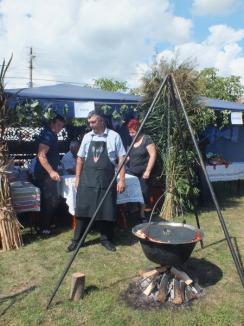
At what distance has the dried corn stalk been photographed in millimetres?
4770

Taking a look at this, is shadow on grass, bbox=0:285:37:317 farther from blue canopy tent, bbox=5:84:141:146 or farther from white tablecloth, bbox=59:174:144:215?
blue canopy tent, bbox=5:84:141:146

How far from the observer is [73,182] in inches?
215

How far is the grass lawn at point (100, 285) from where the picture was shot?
3322mm

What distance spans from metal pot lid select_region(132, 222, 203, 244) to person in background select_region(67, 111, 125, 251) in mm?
986

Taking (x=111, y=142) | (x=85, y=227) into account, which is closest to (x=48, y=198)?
(x=85, y=227)

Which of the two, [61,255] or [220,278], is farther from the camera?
[61,255]

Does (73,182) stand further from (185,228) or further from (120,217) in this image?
(185,228)

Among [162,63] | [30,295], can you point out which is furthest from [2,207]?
[162,63]

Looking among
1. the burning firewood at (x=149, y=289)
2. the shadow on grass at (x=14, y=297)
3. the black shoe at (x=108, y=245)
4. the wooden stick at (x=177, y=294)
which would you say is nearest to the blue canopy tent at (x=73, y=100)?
the black shoe at (x=108, y=245)

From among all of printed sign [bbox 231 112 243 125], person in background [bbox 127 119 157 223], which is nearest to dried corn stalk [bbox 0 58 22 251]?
person in background [bbox 127 119 157 223]

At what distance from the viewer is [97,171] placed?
15.7 feet

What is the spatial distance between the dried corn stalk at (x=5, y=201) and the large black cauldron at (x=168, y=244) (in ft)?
6.24

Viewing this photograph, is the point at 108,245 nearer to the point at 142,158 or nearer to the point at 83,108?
the point at 142,158

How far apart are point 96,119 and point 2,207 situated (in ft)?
5.38
